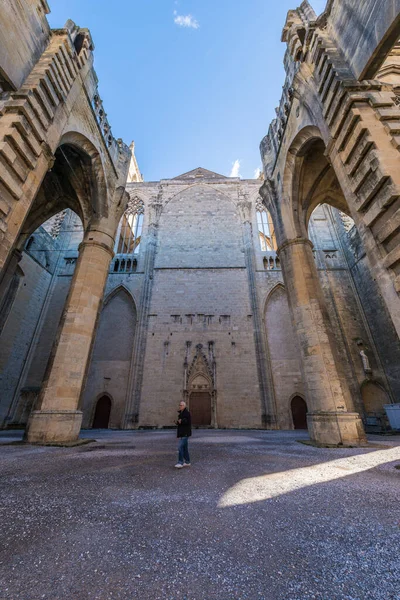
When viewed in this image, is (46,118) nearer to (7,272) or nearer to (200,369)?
(7,272)

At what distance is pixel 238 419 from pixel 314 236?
49.8ft

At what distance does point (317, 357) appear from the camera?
7301 millimetres

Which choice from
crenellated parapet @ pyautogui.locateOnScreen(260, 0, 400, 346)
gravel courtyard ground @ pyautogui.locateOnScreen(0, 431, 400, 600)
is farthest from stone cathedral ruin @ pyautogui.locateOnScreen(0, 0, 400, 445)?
gravel courtyard ground @ pyautogui.locateOnScreen(0, 431, 400, 600)

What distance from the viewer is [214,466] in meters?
4.39

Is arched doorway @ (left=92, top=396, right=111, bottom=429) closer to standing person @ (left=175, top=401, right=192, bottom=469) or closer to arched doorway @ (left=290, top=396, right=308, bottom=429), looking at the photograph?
arched doorway @ (left=290, top=396, right=308, bottom=429)

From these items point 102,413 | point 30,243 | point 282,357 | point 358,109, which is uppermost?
point 30,243

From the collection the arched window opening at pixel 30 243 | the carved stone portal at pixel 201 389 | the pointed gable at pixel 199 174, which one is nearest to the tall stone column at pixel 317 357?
the carved stone portal at pixel 201 389

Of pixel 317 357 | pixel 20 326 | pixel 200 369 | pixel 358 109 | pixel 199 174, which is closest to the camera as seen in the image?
pixel 358 109

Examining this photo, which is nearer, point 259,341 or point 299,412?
point 299,412

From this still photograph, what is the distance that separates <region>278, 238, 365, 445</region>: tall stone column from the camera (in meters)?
6.39

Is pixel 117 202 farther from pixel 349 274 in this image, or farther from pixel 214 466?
pixel 349 274

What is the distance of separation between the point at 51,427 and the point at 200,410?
32.8ft

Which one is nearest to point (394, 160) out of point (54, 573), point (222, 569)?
point (222, 569)

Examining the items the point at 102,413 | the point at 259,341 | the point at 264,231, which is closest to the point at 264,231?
the point at 264,231
